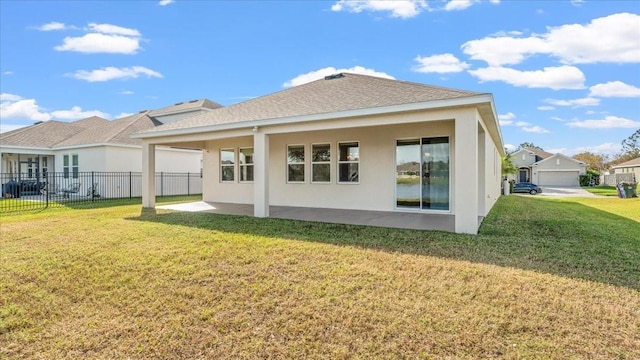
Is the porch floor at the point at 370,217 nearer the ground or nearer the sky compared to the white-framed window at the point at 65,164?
nearer the ground

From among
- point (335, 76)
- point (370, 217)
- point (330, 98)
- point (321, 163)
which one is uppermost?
point (335, 76)

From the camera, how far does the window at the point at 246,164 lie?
47.8ft

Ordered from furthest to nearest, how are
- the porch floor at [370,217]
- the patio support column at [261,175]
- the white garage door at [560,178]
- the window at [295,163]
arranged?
Answer: the white garage door at [560,178], the window at [295,163], the patio support column at [261,175], the porch floor at [370,217]

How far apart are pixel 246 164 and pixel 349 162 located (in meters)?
4.98

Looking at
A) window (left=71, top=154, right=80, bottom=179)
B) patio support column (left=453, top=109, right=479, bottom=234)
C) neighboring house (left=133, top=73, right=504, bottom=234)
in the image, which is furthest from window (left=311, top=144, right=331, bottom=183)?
window (left=71, top=154, right=80, bottom=179)

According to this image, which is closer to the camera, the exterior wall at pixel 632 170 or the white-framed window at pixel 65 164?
the white-framed window at pixel 65 164

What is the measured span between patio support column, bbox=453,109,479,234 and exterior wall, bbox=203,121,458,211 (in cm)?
279

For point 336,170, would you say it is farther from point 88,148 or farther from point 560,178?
point 560,178

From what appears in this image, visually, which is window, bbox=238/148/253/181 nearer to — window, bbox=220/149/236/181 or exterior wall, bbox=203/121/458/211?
exterior wall, bbox=203/121/458/211

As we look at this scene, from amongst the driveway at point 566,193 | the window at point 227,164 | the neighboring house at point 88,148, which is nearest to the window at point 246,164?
the window at point 227,164

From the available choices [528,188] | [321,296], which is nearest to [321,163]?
[321,296]

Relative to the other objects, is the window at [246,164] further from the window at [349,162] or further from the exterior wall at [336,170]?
the window at [349,162]

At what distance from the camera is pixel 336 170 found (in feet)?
40.3

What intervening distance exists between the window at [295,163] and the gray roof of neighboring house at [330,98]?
6.23ft
